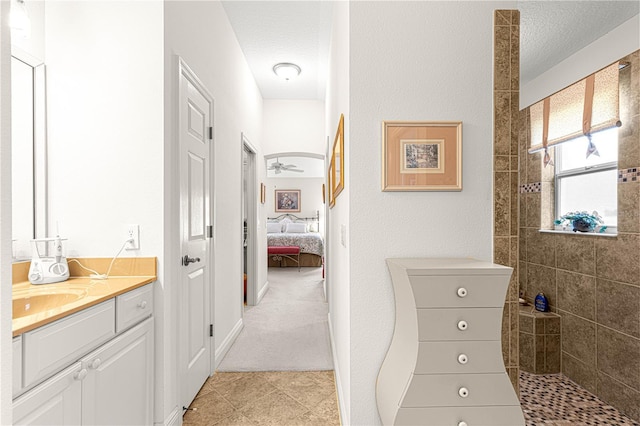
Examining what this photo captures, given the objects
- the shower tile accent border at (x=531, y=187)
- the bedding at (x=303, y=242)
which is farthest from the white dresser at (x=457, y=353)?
the bedding at (x=303, y=242)

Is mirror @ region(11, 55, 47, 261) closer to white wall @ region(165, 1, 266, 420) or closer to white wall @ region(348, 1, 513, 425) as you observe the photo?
white wall @ region(165, 1, 266, 420)

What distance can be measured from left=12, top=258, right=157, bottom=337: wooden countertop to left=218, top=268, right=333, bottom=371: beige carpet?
4.15ft

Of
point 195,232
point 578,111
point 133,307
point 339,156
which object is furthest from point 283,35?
point 133,307

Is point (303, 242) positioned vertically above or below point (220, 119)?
below

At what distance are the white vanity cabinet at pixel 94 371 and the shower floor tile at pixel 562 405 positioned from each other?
7.30 ft

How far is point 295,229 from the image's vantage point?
9.12m

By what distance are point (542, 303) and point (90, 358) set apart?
3.15m

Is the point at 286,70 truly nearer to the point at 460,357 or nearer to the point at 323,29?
the point at 323,29

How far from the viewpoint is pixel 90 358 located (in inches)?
48.5

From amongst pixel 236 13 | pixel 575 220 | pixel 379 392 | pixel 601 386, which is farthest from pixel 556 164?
pixel 236 13

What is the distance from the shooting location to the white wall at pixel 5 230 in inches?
26.4

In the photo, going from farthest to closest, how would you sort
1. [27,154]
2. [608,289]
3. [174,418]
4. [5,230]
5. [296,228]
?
[296,228] < [608,289] < [174,418] < [27,154] < [5,230]

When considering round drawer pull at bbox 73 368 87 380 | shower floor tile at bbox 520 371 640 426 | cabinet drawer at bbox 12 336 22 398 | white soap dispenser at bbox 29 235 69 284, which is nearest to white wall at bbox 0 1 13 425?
cabinet drawer at bbox 12 336 22 398

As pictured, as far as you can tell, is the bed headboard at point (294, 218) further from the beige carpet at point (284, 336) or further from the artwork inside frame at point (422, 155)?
the artwork inside frame at point (422, 155)
